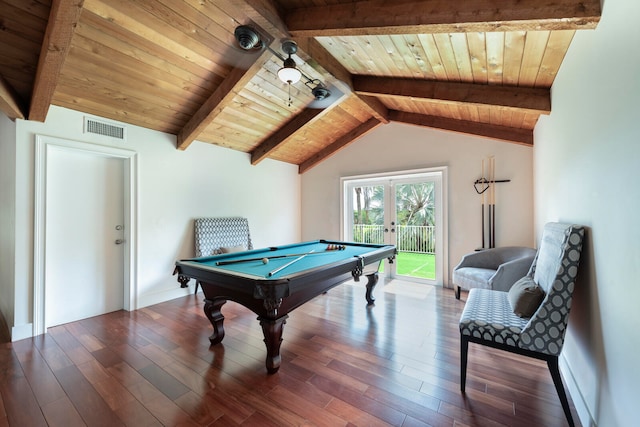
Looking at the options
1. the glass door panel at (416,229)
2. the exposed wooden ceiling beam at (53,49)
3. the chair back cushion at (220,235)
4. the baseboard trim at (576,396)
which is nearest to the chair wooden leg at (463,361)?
the baseboard trim at (576,396)

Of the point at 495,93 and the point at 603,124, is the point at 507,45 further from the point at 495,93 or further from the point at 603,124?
the point at 603,124

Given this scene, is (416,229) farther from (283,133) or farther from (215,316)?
(215,316)

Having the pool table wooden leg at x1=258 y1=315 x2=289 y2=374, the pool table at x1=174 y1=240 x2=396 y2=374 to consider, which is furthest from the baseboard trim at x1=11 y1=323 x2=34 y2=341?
the pool table wooden leg at x1=258 y1=315 x2=289 y2=374

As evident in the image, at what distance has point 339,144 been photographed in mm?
5629

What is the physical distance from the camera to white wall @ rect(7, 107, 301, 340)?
276cm

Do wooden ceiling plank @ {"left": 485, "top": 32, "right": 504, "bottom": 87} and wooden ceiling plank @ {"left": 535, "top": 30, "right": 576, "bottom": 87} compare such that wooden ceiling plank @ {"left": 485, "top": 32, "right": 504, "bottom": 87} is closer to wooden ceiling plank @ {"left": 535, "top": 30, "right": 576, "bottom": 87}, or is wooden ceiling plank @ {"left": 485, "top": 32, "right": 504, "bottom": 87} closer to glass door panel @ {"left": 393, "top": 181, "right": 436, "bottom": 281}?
wooden ceiling plank @ {"left": 535, "top": 30, "right": 576, "bottom": 87}

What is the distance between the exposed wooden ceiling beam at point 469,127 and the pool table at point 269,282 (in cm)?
267

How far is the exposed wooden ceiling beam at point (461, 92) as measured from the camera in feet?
8.86

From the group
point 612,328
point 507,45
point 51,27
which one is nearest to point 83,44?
point 51,27

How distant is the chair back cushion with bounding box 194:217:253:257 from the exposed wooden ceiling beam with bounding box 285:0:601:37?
304 centimetres

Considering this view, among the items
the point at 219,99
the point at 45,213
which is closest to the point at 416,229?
the point at 219,99

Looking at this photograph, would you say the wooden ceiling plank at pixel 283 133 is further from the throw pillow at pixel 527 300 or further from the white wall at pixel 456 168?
the throw pillow at pixel 527 300

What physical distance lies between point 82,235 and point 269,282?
2.96 metres

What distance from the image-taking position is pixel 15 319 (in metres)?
2.69
